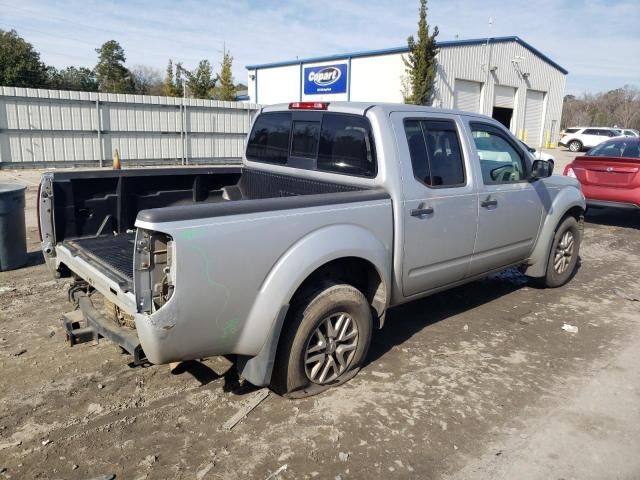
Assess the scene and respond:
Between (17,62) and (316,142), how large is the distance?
127ft

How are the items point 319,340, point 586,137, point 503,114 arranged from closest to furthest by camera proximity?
point 319,340 → point 503,114 → point 586,137

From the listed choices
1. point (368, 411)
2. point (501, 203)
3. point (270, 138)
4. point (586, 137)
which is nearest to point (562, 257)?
point (501, 203)

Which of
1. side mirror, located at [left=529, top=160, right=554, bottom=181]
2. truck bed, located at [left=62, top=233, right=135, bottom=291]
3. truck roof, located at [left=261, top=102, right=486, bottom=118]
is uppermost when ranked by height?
truck roof, located at [left=261, top=102, right=486, bottom=118]

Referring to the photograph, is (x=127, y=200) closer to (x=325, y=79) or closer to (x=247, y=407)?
(x=247, y=407)

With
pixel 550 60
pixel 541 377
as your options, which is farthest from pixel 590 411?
pixel 550 60

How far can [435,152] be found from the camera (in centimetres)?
429

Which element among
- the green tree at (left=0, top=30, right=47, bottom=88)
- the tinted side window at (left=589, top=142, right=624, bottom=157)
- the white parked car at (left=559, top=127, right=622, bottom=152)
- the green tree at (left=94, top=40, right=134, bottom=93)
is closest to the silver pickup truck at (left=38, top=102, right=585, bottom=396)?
the tinted side window at (left=589, top=142, right=624, bottom=157)

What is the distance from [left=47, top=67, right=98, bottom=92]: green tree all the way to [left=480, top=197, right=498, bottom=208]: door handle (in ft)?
136

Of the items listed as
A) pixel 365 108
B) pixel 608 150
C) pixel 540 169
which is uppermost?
pixel 365 108

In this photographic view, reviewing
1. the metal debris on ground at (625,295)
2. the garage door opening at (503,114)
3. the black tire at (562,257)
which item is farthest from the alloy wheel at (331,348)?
the garage door opening at (503,114)

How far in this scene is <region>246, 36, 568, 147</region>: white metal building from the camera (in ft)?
92.5

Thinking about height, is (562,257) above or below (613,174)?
below

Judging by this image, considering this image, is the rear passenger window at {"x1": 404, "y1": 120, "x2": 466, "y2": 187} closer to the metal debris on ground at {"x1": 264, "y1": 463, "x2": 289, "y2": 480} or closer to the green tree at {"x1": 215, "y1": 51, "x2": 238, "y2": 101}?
the metal debris on ground at {"x1": 264, "y1": 463, "x2": 289, "y2": 480}

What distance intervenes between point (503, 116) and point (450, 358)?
→ 32.2 m
